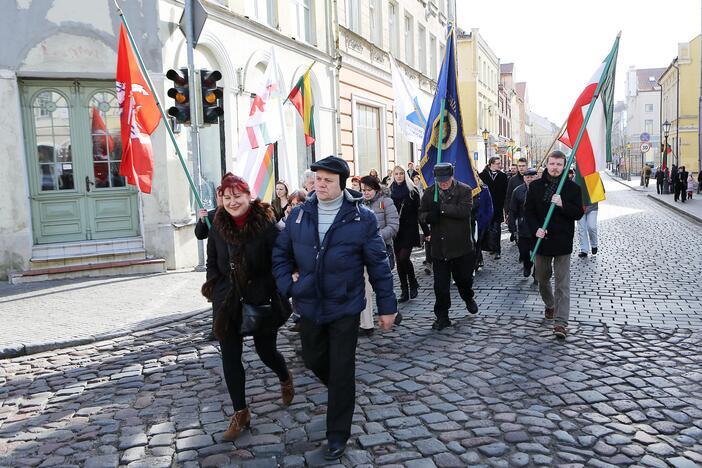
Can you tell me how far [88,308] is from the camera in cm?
866

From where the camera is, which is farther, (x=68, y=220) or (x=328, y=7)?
(x=328, y=7)

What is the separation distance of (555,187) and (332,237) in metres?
3.60

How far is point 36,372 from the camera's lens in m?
6.19

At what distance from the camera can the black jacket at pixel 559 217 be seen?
6652mm

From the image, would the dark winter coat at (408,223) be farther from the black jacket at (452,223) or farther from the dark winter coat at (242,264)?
the dark winter coat at (242,264)

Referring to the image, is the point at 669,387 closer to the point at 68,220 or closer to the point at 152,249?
the point at 152,249

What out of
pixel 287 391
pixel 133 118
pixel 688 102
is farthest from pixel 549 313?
pixel 688 102


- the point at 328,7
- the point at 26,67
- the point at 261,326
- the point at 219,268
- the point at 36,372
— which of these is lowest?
the point at 36,372

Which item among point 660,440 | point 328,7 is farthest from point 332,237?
point 328,7

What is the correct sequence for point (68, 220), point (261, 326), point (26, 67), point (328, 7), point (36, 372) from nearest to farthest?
point (261, 326) < point (36, 372) < point (26, 67) < point (68, 220) < point (328, 7)

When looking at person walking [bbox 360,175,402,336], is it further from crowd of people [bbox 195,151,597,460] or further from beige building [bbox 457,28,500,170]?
beige building [bbox 457,28,500,170]

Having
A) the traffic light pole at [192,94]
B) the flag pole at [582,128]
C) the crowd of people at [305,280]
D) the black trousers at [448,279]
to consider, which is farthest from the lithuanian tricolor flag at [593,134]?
the traffic light pole at [192,94]

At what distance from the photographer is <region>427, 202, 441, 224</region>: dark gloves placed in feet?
24.0

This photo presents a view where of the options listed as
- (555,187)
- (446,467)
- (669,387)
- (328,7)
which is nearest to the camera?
(446,467)
